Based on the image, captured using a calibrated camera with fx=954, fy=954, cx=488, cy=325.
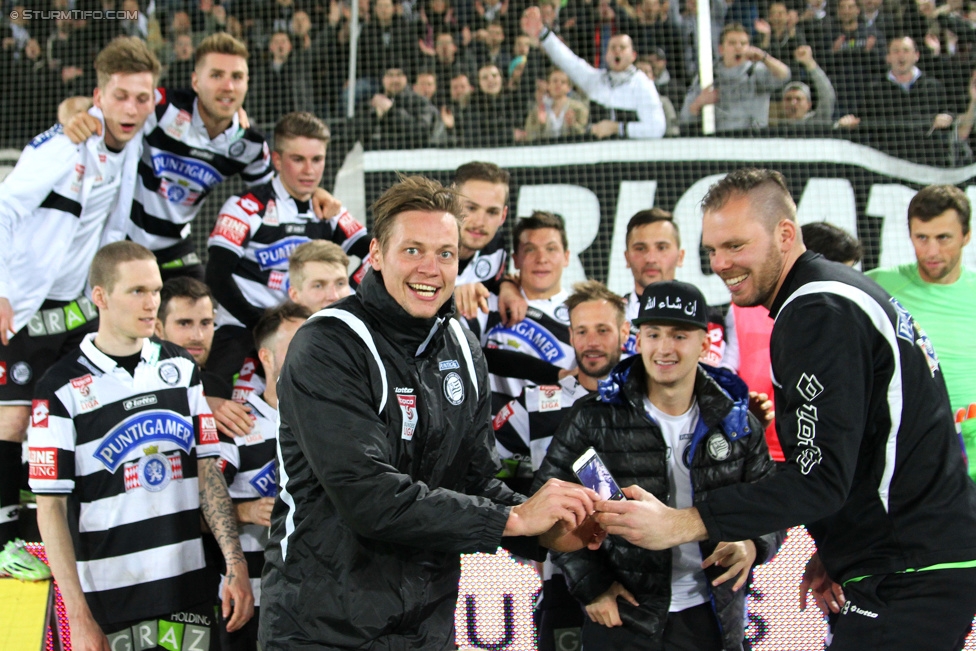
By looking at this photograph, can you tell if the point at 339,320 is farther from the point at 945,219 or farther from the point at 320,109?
the point at 320,109

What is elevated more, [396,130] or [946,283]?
[396,130]

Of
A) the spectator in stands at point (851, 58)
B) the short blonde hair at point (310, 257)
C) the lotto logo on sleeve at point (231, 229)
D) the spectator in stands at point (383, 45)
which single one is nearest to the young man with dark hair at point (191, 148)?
the lotto logo on sleeve at point (231, 229)

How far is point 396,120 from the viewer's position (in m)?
8.07

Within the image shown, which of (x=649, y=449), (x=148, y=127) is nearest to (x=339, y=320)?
(x=649, y=449)

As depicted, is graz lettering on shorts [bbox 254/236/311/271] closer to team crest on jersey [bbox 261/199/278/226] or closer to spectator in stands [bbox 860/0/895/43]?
team crest on jersey [bbox 261/199/278/226]

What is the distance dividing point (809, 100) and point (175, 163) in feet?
17.9

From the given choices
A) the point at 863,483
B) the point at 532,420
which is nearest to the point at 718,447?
the point at 863,483

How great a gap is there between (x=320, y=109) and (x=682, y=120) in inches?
129

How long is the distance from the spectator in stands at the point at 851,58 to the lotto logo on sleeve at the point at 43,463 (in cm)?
707

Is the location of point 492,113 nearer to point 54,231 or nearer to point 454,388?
point 54,231

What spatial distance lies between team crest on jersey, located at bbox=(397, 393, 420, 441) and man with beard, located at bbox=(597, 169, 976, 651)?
2.27ft

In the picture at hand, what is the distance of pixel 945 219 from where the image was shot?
4914 mm

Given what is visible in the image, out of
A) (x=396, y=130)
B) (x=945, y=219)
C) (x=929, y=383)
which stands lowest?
(x=929, y=383)

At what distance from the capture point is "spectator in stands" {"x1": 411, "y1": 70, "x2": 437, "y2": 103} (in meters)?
8.73
